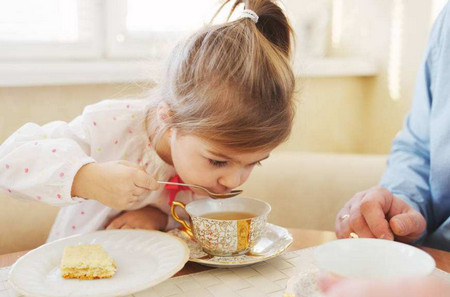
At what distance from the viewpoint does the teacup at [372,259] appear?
53 cm

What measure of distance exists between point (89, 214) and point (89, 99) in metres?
0.69

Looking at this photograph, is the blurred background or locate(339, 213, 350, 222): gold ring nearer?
locate(339, 213, 350, 222): gold ring

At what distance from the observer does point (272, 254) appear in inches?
34.1

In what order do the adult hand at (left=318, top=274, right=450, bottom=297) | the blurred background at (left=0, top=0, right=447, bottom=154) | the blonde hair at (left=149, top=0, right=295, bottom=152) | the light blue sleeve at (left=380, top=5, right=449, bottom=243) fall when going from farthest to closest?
1. the blurred background at (left=0, top=0, right=447, bottom=154)
2. the light blue sleeve at (left=380, top=5, right=449, bottom=243)
3. the blonde hair at (left=149, top=0, right=295, bottom=152)
4. the adult hand at (left=318, top=274, right=450, bottom=297)

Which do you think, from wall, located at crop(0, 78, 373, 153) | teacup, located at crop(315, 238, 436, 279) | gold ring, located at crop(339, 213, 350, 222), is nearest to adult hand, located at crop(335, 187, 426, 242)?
gold ring, located at crop(339, 213, 350, 222)

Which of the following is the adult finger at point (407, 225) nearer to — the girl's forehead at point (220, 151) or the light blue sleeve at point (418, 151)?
the light blue sleeve at point (418, 151)

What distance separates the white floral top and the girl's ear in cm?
13

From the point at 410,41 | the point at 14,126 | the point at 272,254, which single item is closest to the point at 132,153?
the point at 272,254

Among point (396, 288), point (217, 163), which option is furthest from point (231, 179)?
point (396, 288)

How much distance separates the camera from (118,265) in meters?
0.84

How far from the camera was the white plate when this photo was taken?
2.37 ft

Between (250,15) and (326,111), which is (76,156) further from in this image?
(326,111)

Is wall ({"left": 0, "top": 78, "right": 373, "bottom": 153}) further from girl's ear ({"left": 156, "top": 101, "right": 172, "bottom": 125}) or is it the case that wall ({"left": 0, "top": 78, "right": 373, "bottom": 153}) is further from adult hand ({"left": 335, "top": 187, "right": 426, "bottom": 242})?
adult hand ({"left": 335, "top": 187, "right": 426, "bottom": 242})

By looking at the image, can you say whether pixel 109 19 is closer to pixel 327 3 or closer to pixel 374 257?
pixel 327 3
